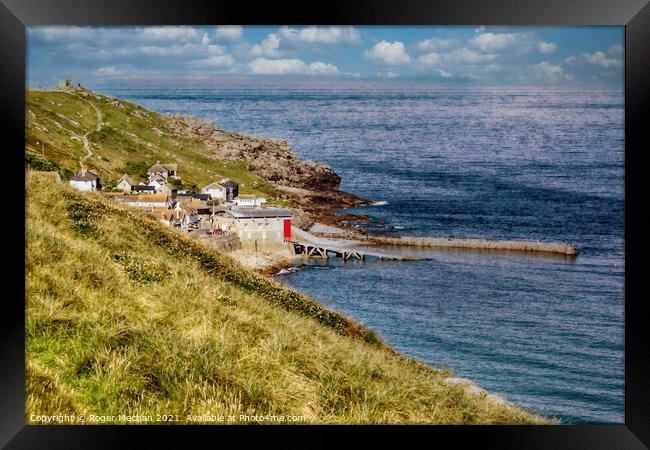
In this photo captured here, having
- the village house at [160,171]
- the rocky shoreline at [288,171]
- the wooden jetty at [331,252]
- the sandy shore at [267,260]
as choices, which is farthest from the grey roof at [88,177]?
the wooden jetty at [331,252]

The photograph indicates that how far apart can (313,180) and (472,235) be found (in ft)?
7.24

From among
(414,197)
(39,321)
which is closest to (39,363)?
(39,321)

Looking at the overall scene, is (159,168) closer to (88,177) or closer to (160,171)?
(160,171)

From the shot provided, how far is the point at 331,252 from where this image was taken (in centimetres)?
974

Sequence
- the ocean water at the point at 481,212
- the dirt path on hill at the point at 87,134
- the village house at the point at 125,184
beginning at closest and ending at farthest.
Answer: the ocean water at the point at 481,212, the dirt path on hill at the point at 87,134, the village house at the point at 125,184

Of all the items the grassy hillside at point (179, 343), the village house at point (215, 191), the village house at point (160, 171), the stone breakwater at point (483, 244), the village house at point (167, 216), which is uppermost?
the village house at point (160, 171)

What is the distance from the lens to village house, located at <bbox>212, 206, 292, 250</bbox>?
973cm

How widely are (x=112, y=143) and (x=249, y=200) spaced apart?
75.8 inches

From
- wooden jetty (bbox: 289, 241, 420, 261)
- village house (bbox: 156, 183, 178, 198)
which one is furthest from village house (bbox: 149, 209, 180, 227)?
wooden jetty (bbox: 289, 241, 420, 261)

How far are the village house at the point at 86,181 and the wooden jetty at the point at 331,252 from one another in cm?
265

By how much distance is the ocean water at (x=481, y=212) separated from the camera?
8.88m

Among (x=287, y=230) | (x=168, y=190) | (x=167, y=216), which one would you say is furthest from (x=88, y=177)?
(x=287, y=230)

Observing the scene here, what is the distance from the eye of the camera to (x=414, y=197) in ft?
31.4

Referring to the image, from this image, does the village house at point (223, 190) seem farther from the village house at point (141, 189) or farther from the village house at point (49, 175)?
the village house at point (49, 175)
